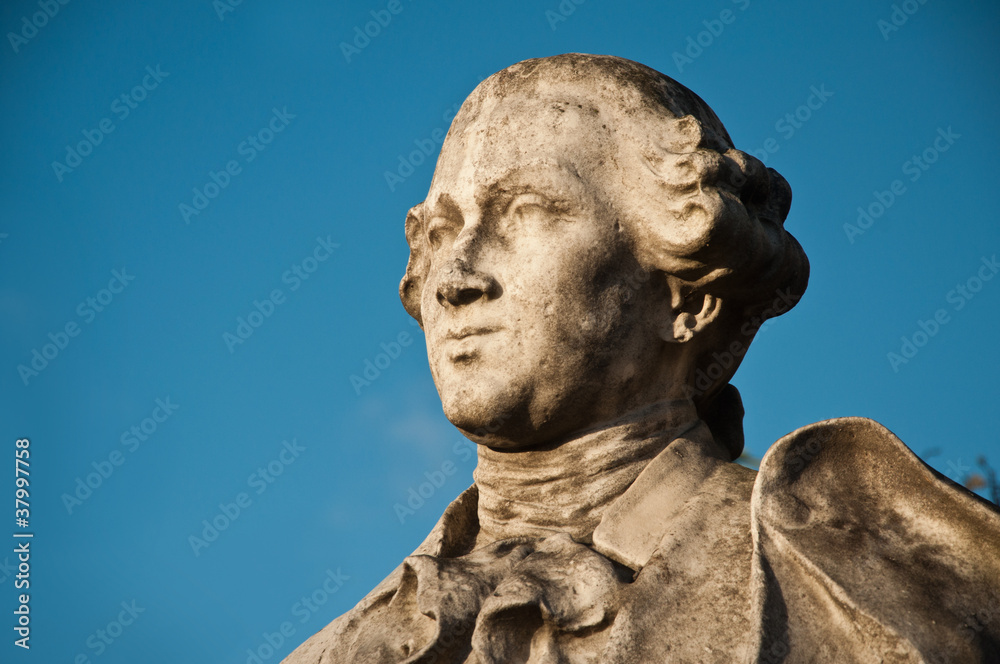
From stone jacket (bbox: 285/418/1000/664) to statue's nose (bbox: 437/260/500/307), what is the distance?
103cm

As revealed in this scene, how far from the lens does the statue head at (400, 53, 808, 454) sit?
5309 millimetres

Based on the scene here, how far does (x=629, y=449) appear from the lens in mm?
5465

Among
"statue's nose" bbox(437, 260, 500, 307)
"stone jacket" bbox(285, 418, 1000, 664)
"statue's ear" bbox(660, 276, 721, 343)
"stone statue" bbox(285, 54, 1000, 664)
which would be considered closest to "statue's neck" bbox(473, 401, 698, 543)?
"stone statue" bbox(285, 54, 1000, 664)

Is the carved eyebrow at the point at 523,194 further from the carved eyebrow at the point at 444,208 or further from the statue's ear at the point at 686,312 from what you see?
the statue's ear at the point at 686,312

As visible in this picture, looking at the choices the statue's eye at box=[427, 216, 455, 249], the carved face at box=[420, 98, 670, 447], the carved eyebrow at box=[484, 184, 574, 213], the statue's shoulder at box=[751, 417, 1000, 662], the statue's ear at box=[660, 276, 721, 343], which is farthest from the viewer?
the statue's eye at box=[427, 216, 455, 249]

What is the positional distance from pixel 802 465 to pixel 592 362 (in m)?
0.98

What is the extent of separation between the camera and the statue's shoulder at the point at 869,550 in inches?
170

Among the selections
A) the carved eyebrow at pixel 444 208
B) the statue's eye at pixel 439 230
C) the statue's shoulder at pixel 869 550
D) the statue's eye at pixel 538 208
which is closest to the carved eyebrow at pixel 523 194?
the statue's eye at pixel 538 208

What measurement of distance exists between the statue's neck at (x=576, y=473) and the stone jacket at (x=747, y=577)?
0.41 feet


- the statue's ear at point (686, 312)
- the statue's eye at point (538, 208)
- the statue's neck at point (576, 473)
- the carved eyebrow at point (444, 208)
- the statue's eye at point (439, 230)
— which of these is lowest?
the statue's neck at point (576, 473)

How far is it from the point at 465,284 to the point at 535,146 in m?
0.71

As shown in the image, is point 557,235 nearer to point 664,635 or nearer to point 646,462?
point 646,462

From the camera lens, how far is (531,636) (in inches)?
190

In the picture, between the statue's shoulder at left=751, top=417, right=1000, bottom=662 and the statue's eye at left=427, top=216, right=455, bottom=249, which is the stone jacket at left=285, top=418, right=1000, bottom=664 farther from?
the statue's eye at left=427, top=216, right=455, bottom=249
